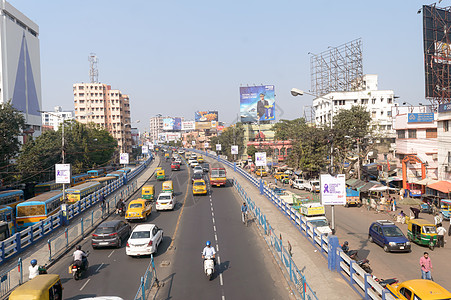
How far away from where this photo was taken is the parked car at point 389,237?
19266mm

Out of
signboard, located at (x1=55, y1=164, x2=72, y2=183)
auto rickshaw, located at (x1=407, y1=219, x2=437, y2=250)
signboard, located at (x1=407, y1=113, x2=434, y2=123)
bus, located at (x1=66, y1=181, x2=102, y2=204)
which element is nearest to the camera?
auto rickshaw, located at (x1=407, y1=219, x2=437, y2=250)

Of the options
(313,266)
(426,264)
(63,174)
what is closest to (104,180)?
(63,174)

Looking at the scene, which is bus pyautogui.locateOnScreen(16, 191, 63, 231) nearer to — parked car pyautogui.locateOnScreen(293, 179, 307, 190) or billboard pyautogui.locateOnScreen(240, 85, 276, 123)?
parked car pyautogui.locateOnScreen(293, 179, 307, 190)

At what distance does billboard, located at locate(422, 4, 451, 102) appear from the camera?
48000 mm

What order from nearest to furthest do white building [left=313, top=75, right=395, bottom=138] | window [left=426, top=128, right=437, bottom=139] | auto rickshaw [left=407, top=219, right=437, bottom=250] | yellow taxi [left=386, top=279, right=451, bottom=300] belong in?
1. yellow taxi [left=386, top=279, right=451, bottom=300]
2. auto rickshaw [left=407, top=219, right=437, bottom=250]
3. window [left=426, top=128, right=437, bottom=139]
4. white building [left=313, top=75, right=395, bottom=138]

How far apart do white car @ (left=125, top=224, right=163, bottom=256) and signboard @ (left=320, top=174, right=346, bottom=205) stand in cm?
929

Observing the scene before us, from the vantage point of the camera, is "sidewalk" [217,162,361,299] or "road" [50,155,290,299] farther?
"road" [50,155,290,299]

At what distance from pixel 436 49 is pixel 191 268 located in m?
50.0

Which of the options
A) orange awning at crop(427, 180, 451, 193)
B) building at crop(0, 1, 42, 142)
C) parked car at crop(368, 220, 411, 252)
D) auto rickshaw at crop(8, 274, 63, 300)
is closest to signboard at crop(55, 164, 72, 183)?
auto rickshaw at crop(8, 274, 63, 300)

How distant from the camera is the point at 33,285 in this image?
36.1 feet

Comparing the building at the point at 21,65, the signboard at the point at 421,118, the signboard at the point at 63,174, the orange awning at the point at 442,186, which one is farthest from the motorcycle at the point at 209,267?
the building at the point at 21,65

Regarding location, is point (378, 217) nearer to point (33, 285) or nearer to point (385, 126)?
point (33, 285)

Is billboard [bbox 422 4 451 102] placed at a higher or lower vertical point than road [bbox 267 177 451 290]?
higher

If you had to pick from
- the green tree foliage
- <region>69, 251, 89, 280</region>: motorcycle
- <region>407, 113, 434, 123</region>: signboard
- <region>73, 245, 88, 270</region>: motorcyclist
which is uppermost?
<region>407, 113, 434, 123</region>: signboard
